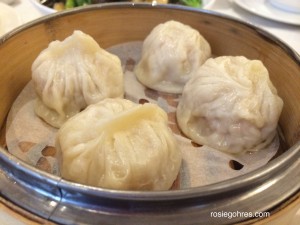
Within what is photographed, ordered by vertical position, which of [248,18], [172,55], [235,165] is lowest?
[235,165]

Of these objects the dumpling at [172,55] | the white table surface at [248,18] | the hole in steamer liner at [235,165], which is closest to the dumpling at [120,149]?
the hole in steamer liner at [235,165]

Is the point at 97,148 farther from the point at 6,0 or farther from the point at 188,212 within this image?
the point at 6,0

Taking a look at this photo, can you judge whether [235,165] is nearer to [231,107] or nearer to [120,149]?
[231,107]

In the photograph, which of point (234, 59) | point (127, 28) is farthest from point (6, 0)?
point (234, 59)

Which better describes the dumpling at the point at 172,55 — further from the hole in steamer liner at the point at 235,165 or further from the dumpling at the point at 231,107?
the hole in steamer liner at the point at 235,165

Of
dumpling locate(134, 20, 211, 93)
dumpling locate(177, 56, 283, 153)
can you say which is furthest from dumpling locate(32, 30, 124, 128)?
dumpling locate(177, 56, 283, 153)

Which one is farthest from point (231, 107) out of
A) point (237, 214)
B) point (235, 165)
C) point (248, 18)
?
point (248, 18)

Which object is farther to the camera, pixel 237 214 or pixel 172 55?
pixel 172 55
